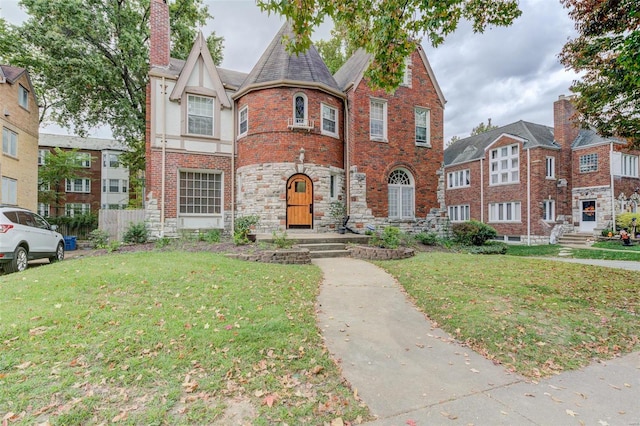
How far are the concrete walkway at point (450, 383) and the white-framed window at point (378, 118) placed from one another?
11.3 metres

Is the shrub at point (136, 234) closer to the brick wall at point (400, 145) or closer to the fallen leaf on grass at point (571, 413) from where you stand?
the brick wall at point (400, 145)

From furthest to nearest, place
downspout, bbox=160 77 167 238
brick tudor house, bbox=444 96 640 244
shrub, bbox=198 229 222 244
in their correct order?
brick tudor house, bbox=444 96 640 244
downspout, bbox=160 77 167 238
shrub, bbox=198 229 222 244

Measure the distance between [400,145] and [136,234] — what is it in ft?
39.5

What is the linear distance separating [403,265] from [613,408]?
6014mm

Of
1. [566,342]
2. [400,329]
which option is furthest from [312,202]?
[566,342]

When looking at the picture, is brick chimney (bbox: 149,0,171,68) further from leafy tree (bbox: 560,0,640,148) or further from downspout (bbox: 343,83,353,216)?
leafy tree (bbox: 560,0,640,148)

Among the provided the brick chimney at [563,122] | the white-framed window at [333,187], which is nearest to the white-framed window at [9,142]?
the white-framed window at [333,187]

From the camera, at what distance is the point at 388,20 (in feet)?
20.0

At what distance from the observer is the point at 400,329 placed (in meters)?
4.43

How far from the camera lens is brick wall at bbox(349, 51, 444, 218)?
14016 millimetres

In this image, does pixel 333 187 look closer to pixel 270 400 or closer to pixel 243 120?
pixel 243 120

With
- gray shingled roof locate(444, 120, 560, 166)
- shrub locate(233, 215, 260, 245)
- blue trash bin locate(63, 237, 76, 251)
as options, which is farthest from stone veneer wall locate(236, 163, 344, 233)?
gray shingled roof locate(444, 120, 560, 166)

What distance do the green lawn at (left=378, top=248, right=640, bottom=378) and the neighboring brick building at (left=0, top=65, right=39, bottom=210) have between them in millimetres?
19275

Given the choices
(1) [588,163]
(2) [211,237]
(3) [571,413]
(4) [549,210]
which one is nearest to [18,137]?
(2) [211,237]
